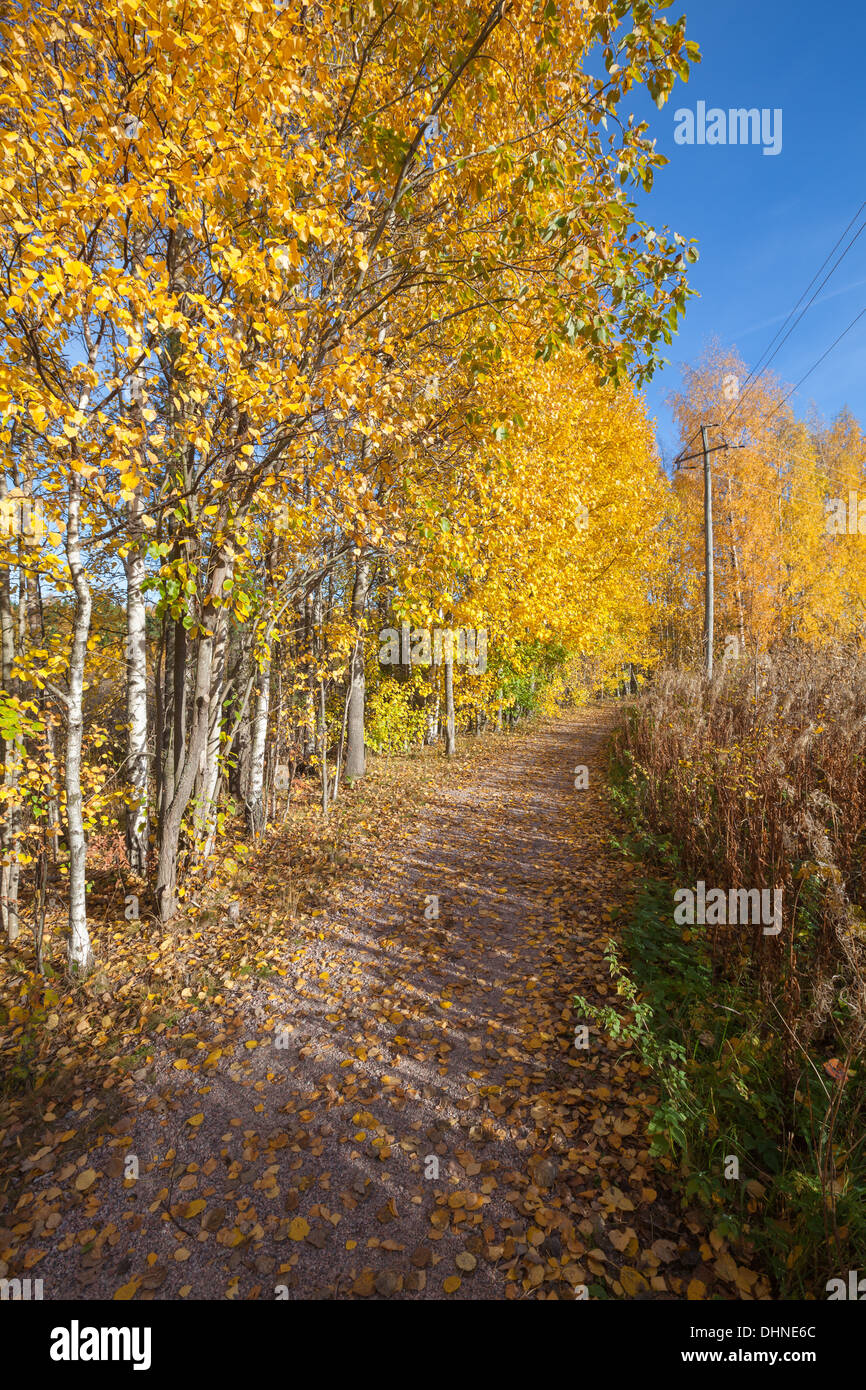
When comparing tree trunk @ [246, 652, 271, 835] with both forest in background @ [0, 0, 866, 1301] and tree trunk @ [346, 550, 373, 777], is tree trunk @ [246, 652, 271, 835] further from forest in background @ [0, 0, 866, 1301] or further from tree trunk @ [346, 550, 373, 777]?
tree trunk @ [346, 550, 373, 777]

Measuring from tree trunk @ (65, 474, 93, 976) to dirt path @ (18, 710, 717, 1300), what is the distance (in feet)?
4.96

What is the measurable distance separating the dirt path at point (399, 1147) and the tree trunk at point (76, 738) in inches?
59.6

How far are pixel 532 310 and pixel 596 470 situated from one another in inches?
386

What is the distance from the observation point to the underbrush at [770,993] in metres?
2.41

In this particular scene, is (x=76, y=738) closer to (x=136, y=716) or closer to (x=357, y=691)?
(x=136, y=716)

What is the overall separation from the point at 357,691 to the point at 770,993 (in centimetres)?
885

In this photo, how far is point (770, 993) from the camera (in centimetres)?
328

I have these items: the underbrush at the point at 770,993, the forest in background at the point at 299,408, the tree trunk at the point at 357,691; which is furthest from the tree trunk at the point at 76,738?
the tree trunk at the point at 357,691

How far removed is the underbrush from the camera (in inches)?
95.0

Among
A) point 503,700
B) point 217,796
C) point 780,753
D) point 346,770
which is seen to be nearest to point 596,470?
point 503,700

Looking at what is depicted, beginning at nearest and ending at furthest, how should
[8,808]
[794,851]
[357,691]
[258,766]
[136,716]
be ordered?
[794,851] → [8,808] → [136,716] → [258,766] → [357,691]

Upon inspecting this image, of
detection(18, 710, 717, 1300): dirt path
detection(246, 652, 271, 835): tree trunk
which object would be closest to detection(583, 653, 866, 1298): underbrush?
detection(18, 710, 717, 1300): dirt path

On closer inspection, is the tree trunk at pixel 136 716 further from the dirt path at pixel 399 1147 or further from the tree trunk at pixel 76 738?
the dirt path at pixel 399 1147

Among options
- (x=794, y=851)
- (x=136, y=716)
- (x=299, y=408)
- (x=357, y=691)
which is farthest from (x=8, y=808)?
(x=357, y=691)
